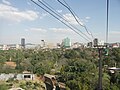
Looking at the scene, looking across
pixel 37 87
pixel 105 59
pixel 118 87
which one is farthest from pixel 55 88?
pixel 105 59

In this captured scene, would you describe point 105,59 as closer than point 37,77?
A: No

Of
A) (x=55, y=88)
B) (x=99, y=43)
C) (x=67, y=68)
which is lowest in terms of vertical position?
(x=55, y=88)

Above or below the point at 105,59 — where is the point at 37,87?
below

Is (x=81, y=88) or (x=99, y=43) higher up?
(x=99, y=43)

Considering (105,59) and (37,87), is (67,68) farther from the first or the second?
(105,59)

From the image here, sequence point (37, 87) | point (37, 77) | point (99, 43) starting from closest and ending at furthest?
1. point (99, 43)
2. point (37, 87)
3. point (37, 77)

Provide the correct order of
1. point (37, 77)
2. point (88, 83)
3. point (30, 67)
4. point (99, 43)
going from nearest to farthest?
point (99, 43) < point (88, 83) < point (37, 77) < point (30, 67)

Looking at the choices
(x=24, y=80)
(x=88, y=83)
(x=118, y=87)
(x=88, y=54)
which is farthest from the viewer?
(x=88, y=54)

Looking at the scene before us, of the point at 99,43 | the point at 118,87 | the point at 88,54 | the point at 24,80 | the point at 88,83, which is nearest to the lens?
the point at 99,43

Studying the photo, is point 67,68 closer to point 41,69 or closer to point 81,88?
point 41,69
